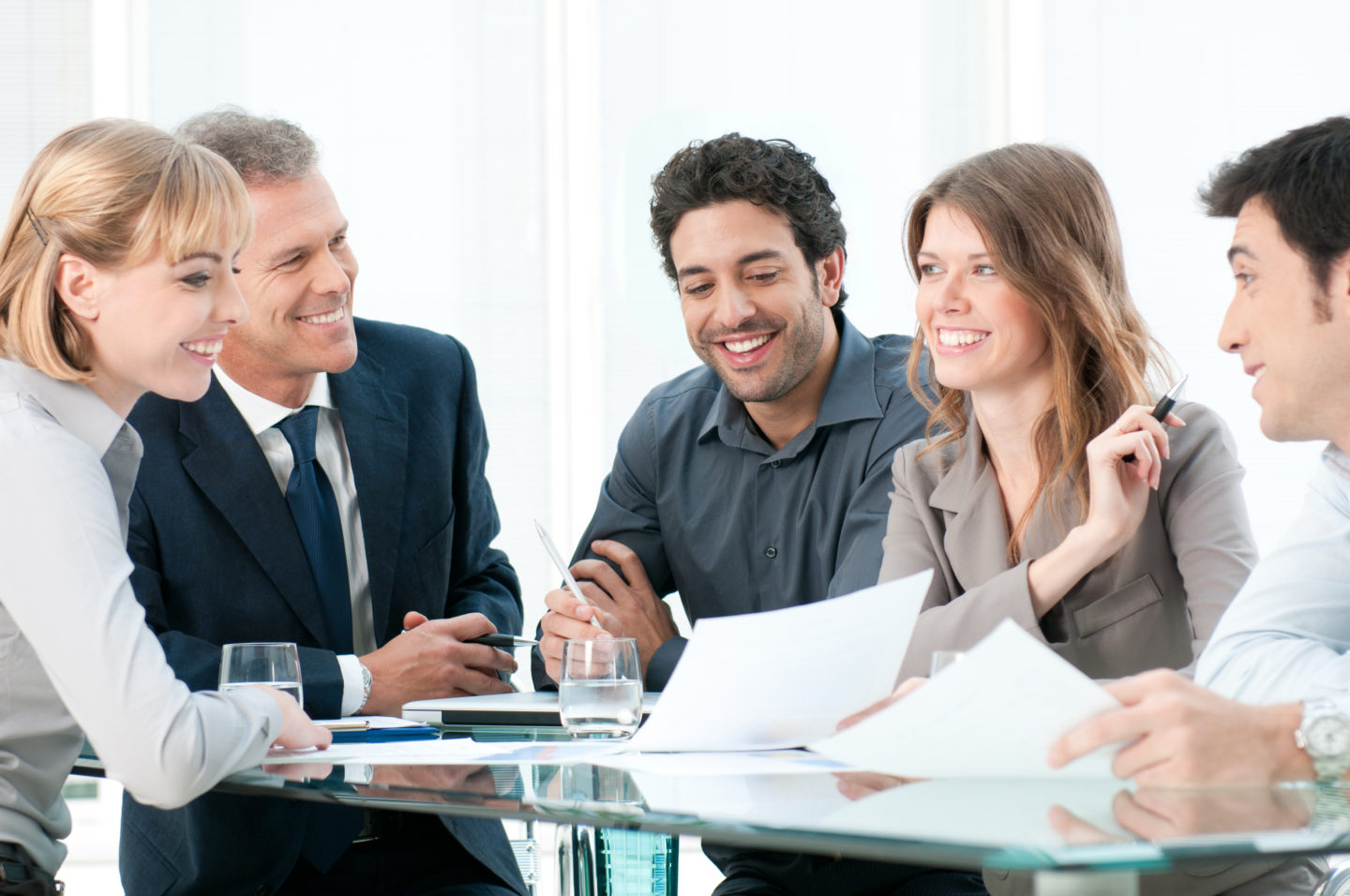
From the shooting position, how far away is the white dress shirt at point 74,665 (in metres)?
1.21

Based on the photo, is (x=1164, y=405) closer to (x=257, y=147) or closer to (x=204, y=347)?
(x=204, y=347)

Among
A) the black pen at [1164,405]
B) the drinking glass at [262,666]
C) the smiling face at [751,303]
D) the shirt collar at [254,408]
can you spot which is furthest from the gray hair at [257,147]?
the black pen at [1164,405]

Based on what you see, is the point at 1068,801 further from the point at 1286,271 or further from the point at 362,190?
the point at 362,190

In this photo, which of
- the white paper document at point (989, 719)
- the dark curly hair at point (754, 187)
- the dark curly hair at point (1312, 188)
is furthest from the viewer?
the dark curly hair at point (754, 187)

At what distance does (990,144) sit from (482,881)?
10.8ft

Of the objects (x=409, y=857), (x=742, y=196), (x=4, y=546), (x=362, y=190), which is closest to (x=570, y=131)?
(x=362, y=190)

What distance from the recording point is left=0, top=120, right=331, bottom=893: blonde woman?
122cm

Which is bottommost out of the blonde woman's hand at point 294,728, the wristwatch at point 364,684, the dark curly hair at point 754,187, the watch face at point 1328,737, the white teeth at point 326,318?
the wristwatch at point 364,684

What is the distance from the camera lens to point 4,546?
127cm

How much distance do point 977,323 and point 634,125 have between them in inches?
106

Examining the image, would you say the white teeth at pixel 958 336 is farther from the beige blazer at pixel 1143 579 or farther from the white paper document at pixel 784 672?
the white paper document at pixel 784 672

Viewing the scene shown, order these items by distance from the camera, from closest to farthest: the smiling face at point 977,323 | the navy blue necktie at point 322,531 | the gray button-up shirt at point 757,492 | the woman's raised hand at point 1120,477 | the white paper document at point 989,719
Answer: the white paper document at point 989,719
the woman's raised hand at point 1120,477
the smiling face at point 977,323
the navy blue necktie at point 322,531
the gray button-up shirt at point 757,492

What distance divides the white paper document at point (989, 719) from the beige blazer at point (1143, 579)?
65cm

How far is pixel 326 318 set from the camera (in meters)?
2.20
